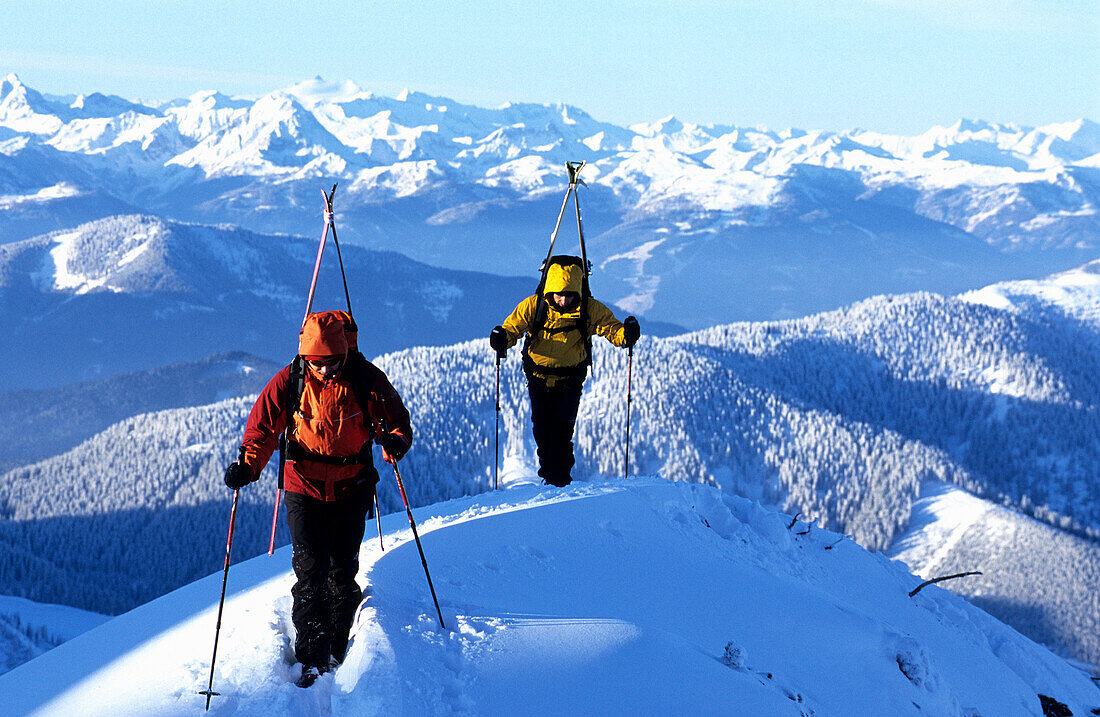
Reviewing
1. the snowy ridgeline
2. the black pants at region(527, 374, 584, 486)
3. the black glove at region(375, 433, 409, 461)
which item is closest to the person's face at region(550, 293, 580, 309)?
the black pants at region(527, 374, 584, 486)

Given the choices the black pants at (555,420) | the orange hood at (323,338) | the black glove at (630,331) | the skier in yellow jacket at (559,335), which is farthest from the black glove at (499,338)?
the orange hood at (323,338)

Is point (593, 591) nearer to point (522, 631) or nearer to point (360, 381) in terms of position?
point (522, 631)

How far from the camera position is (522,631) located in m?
9.97

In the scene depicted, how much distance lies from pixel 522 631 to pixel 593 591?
6.52 ft

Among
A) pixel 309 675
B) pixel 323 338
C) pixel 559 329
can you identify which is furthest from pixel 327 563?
pixel 559 329

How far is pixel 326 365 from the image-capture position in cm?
948

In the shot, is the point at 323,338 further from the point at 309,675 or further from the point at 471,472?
the point at 471,472

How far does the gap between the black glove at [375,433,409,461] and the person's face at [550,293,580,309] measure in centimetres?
693

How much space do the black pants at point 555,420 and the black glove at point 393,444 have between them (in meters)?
7.03

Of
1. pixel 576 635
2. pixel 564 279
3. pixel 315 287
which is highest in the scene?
pixel 315 287

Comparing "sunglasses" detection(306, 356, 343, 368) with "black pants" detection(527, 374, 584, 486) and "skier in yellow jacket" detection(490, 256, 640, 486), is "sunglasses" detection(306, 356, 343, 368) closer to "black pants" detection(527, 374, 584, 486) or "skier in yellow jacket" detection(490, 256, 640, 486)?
"skier in yellow jacket" detection(490, 256, 640, 486)

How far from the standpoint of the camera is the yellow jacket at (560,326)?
16.0 metres

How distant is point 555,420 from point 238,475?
8699 millimetres

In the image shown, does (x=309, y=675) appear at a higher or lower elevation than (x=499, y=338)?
lower
